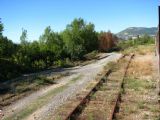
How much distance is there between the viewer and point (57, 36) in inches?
3349

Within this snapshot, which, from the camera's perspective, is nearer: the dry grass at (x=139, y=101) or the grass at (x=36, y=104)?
the dry grass at (x=139, y=101)

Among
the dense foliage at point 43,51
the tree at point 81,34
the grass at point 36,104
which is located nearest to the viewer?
the grass at point 36,104

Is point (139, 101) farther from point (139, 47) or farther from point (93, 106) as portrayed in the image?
point (139, 47)

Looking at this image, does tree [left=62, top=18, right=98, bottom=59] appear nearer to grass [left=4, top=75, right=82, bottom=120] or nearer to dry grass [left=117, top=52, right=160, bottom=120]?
dry grass [left=117, top=52, right=160, bottom=120]

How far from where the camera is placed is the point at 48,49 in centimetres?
5088

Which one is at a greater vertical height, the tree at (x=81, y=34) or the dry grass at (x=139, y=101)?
the tree at (x=81, y=34)

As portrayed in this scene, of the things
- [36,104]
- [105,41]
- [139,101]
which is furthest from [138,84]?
[105,41]

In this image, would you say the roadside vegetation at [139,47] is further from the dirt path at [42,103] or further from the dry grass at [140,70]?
the dirt path at [42,103]

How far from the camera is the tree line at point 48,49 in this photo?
122 feet

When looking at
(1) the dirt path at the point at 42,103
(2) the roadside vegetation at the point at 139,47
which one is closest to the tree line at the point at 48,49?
(2) the roadside vegetation at the point at 139,47

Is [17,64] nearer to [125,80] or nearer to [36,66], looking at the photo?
[36,66]

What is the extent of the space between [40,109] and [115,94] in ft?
15.0

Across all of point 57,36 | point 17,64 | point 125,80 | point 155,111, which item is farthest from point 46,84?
point 57,36

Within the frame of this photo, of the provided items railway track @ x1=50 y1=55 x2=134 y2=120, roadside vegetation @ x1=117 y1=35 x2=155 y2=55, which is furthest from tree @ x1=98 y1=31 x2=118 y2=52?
railway track @ x1=50 y1=55 x2=134 y2=120
